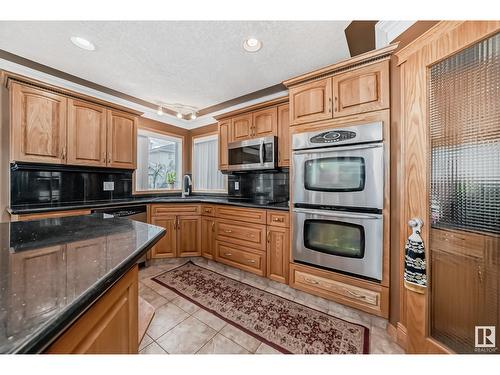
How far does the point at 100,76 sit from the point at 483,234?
373 cm

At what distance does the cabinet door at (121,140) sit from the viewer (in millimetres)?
2680

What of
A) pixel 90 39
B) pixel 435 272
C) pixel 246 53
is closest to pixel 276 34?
pixel 246 53

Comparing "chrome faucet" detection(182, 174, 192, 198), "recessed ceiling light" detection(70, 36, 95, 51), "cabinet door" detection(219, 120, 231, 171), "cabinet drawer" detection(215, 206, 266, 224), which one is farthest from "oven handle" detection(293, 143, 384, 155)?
"chrome faucet" detection(182, 174, 192, 198)

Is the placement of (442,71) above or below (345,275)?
above

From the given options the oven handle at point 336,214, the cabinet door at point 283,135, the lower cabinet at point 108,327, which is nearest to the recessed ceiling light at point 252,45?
the cabinet door at point 283,135

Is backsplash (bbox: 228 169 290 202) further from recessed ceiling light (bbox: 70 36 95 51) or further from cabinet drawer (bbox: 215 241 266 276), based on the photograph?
recessed ceiling light (bbox: 70 36 95 51)

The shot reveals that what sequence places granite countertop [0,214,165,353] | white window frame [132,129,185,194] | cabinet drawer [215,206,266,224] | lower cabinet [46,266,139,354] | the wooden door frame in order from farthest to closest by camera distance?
white window frame [132,129,185,194], cabinet drawer [215,206,266,224], the wooden door frame, lower cabinet [46,266,139,354], granite countertop [0,214,165,353]

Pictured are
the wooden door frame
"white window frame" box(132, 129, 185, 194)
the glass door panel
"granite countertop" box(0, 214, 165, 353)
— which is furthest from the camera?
"white window frame" box(132, 129, 185, 194)

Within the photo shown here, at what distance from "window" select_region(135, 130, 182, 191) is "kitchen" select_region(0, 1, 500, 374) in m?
0.28

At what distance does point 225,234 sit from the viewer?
266cm

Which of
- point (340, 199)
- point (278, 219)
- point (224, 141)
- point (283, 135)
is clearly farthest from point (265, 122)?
point (340, 199)

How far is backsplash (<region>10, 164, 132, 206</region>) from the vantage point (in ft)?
7.14

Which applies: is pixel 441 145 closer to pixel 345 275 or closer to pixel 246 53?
pixel 345 275
